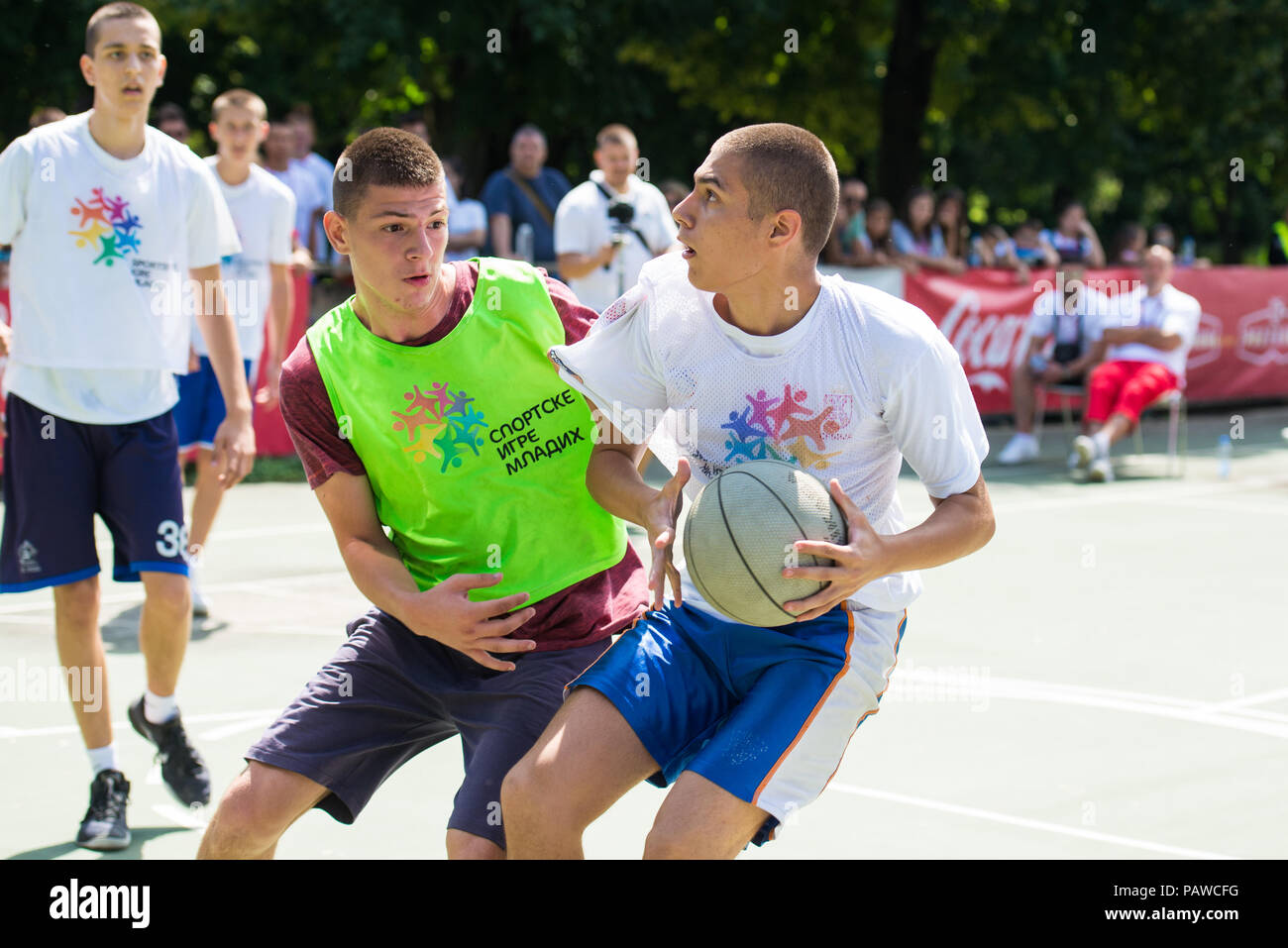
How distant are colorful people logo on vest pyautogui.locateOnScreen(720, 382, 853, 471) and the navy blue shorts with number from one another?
2.38m

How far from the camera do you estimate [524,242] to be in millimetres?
12898

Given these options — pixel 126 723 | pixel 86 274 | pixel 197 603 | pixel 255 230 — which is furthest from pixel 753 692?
pixel 255 230

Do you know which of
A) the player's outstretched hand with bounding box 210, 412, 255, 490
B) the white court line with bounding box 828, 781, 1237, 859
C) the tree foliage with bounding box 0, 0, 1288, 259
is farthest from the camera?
the tree foliage with bounding box 0, 0, 1288, 259

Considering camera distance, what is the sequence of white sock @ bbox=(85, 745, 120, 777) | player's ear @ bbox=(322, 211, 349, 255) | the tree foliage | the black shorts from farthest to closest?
1. the tree foliage
2. white sock @ bbox=(85, 745, 120, 777)
3. player's ear @ bbox=(322, 211, 349, 255)
4. the black shorts

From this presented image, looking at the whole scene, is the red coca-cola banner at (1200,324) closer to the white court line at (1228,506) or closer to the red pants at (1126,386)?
the red pants at (1126,386)

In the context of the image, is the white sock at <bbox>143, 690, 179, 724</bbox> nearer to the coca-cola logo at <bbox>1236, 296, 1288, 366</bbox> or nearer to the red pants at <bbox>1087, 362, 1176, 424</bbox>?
the red pants at <bbox>1087, 362, 1176, 424</bbox>

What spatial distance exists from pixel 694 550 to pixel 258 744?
114 centimetres

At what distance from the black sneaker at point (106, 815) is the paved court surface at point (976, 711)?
77 millimetres

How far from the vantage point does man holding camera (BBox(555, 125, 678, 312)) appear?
10.4 meters

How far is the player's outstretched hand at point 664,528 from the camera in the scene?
3.64 meters

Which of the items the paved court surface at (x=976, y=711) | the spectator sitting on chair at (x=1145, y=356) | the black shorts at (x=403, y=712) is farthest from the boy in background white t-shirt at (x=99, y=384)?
the spectator sitting on chair at (x=1145, y=356)

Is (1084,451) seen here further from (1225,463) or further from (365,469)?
(365,469)

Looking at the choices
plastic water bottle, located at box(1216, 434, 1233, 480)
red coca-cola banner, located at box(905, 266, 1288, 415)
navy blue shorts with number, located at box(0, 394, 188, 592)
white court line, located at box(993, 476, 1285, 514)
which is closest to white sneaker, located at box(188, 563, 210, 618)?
navy blue shorts with number, located at box(0, 394, 188, 592)

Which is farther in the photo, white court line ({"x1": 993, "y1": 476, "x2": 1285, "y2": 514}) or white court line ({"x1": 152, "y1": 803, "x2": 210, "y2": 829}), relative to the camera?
white court line ({"x1": 993, "y1": 476, "x2": 1285, "y2": 514})
